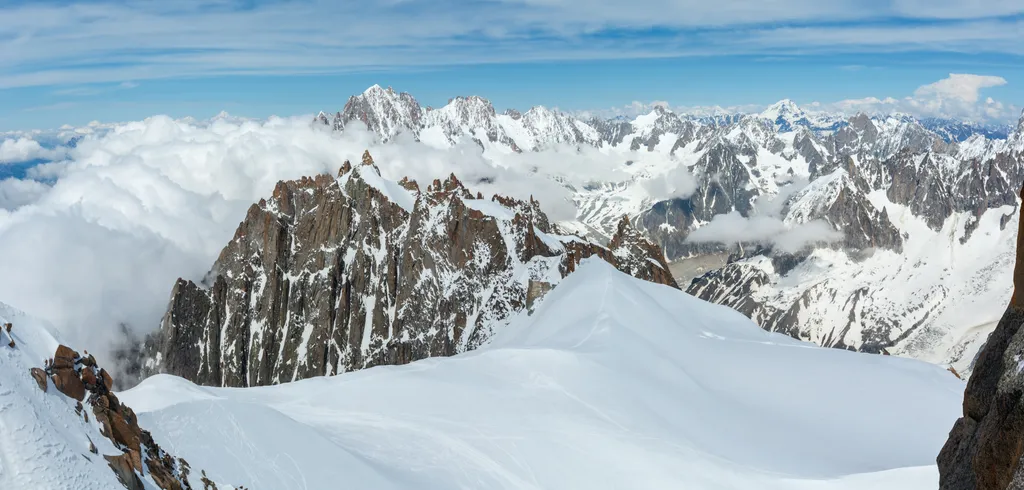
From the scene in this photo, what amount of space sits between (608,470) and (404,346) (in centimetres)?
15427

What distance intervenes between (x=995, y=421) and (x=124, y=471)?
22.4m

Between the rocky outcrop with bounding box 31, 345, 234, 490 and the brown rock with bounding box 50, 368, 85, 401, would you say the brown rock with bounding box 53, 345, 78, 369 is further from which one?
the brown rock with bounding box 50, 368, 85, 401

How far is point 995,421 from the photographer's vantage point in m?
14.1

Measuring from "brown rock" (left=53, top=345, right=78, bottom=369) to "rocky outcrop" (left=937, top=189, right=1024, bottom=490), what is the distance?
25055 millimetres

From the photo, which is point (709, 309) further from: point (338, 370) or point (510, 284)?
point (338, 370)

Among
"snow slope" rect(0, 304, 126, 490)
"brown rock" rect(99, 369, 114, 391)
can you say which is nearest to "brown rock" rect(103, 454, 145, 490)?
"snow slope" rect(0, 304, 126, 490)

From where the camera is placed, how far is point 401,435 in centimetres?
3862

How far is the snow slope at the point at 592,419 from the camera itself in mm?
32188

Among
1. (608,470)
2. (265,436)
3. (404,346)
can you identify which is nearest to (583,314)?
(608,470)

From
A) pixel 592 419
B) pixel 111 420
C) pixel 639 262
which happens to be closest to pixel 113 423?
pixel 111 420

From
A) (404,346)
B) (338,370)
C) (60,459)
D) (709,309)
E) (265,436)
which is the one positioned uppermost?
(60,459)

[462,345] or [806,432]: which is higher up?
[806,432]

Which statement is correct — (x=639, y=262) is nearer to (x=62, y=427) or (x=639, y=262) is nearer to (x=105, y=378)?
(x=105, y=378)

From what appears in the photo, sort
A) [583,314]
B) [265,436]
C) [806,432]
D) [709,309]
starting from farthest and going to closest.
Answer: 1. [709,309]
2. [583,314]
3. [806,432]
4. [265,436]
